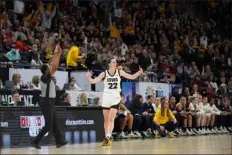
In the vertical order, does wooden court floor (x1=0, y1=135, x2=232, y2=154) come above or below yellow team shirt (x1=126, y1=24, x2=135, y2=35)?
below

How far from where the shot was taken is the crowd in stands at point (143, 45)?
18.8 meters

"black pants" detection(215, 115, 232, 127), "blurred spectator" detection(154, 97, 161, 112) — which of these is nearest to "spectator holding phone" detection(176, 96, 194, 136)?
"blurred spectator" detection(154, 97, 161, 112)

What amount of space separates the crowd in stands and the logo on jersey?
1.73 metres

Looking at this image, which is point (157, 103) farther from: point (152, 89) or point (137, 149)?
point (137, 149)

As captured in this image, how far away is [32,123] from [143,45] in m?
12.4

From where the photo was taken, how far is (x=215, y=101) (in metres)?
23.8

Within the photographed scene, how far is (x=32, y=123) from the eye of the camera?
14250 mm

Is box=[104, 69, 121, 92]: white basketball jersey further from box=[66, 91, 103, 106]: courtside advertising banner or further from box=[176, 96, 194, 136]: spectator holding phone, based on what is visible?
box=[176, 96, 194, 136]: spectator holding phone

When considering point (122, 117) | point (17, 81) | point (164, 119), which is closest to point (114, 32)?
point (164, 119)

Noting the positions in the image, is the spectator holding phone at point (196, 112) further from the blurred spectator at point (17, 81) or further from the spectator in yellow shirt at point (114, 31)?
the blurred spectator at point (17, 81)

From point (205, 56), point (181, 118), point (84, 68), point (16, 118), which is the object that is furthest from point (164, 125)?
point (205, 56)

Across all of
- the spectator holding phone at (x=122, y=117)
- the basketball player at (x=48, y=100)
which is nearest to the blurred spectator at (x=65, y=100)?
the spectator holding phone at (x=122, y=117)

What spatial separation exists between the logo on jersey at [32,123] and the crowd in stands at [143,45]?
5.66ft

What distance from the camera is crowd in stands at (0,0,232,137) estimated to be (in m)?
18.8
